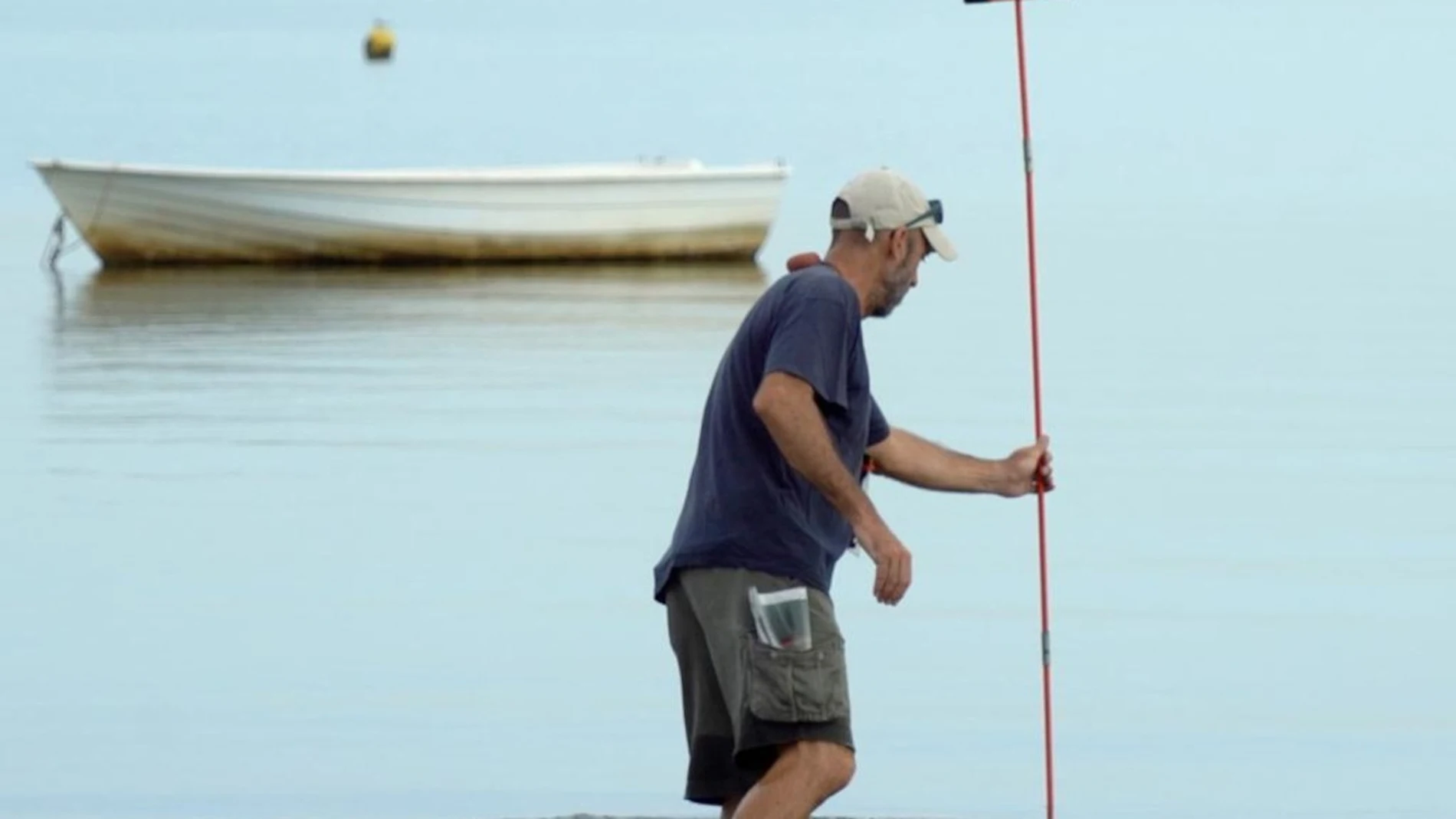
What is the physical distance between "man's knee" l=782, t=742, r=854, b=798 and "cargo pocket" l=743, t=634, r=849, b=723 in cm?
6

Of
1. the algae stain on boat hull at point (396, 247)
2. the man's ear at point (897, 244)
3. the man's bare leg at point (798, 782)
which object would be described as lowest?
the man's bare leg at point (798, 782)

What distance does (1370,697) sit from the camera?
11.0 metres

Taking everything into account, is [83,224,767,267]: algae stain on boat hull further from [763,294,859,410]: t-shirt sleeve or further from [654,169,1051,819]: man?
[763,294,859,410]: t-shirt sleeve

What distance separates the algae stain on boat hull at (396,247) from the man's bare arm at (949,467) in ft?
89.0

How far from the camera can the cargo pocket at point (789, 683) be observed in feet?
21.7

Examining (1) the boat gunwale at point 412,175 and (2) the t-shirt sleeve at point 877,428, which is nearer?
(2) the t-shirt sleeve at point 877,428

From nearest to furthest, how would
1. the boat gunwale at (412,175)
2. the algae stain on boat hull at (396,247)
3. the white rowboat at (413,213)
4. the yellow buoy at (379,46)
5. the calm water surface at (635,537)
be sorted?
the calm water surface at (635,537) < the boat gunwale at (412,175) < the white rowboat at (413,213) < the algae stain on boat hull at (396,247) < the yellow buoy at (379,46)

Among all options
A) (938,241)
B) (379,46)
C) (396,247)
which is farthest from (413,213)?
(379,46)

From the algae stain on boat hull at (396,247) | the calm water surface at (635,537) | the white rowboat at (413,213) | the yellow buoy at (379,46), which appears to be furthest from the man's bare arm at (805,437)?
the yellow buoy at (379,46)

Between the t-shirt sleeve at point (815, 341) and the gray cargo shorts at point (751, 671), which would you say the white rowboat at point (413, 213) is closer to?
the gray cargo shorts at point (751, 671)

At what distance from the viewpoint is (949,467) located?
7.26 m

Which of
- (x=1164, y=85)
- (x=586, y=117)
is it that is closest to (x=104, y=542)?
(x=586, y=117)

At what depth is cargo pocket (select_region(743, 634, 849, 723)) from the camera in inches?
261

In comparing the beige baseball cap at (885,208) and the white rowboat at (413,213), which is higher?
the white rowboat at (413,213)
